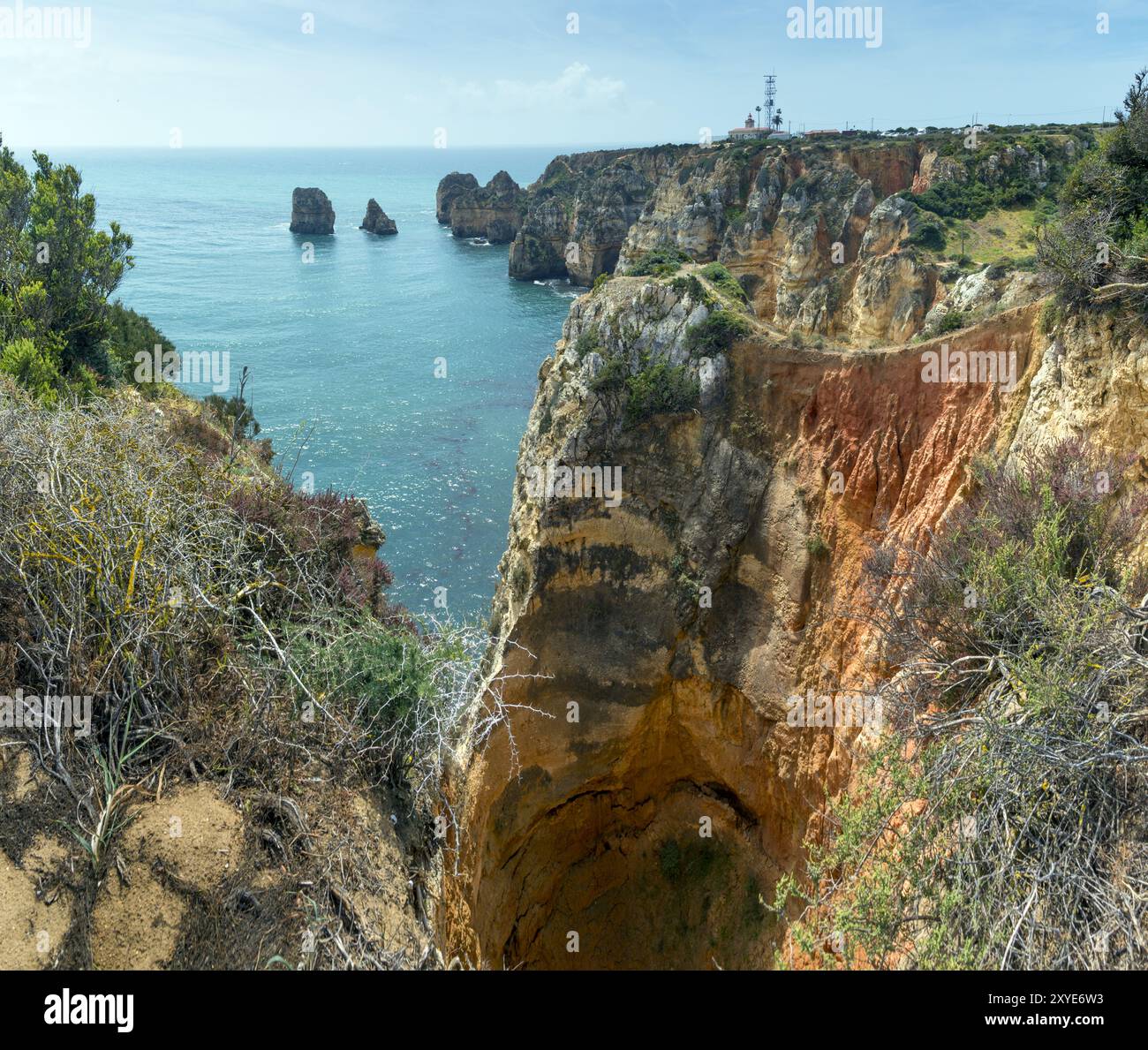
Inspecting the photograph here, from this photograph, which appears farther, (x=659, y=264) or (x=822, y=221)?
(x=822, y=221)

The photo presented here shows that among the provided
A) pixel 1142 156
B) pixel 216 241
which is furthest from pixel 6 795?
pixel 216 241

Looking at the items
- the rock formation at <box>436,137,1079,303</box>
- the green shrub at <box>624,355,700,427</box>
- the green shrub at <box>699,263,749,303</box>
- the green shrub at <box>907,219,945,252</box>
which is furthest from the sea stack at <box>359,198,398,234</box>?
the green shrub at <box>624,355,700,427</box>

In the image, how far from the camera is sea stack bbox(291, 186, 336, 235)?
121 meters

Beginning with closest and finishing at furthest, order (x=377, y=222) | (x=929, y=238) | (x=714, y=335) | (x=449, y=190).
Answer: (x=714, y=335) < (x=929, y=238) < (x=377, y=222) < (x=449, y=190)

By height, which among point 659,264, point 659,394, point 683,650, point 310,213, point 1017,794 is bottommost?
point 683,650

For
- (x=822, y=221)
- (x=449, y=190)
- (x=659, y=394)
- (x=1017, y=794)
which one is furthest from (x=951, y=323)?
(x=449, y=190)

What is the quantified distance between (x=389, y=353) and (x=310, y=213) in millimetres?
69264

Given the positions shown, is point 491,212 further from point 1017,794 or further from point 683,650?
point 1017,794

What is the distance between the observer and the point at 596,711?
2031cm

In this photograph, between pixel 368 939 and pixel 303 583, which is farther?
pixel 303 583

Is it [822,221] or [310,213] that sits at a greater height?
[310,213]

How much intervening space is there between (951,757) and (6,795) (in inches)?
338

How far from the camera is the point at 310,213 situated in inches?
4781
